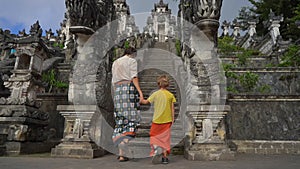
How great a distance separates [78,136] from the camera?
441 cm

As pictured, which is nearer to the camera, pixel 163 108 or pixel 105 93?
pixel 163 108

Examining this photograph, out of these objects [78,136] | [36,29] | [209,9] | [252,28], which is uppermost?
[252,28]

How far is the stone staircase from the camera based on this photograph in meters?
5.19

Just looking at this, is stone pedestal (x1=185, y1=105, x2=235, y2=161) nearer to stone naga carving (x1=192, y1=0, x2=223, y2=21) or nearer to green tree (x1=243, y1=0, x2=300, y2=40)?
stone naga carving (x1=192, y1=0, x2=223, y2=21)

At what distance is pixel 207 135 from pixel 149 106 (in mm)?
3818

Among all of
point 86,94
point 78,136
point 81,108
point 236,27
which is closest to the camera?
point 78,136

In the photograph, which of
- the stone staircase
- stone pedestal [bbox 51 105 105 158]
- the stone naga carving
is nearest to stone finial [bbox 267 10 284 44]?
the stone staircase

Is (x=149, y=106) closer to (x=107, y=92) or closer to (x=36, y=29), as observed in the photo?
(x=107, y=92)

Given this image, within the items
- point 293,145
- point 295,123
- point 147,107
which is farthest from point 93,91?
point 295,123

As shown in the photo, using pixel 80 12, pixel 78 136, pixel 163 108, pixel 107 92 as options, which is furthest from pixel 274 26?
pixel 78 136

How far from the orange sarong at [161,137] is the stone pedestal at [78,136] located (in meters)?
1.18

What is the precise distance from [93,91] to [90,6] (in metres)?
1.74

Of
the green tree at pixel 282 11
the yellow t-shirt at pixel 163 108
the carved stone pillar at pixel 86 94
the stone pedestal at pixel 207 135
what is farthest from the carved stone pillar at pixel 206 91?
the green tree at pixel 282 11

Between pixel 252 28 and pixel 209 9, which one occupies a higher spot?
pixel 252 28
